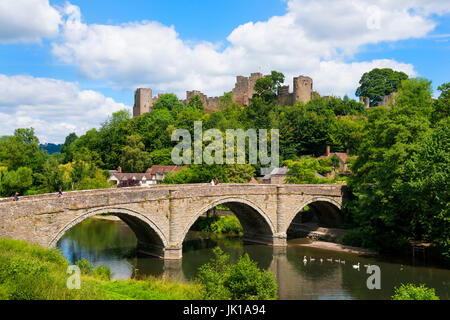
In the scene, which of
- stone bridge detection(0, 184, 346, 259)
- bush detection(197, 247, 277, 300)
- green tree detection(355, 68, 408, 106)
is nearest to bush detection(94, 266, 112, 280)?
stone bridge detection(0, 184, 346, 259)

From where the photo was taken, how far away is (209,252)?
2697cm

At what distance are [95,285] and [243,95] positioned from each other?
212ft

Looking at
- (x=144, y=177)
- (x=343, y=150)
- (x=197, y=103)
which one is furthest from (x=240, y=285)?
(x=197, y=103)

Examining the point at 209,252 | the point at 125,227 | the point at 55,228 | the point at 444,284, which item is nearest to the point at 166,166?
the point at 125,227

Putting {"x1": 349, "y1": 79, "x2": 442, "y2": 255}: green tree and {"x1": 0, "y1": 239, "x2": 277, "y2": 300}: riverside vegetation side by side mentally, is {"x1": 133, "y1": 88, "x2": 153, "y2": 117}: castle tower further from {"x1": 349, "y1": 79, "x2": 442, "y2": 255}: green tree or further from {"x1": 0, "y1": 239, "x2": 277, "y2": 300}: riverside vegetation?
{"x1": 0, "y1": 239, "x2": 277, "y2": 300}: riverside vegetation

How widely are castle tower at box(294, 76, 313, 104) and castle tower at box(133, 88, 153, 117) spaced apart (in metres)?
29.1

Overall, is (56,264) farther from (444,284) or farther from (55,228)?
(444,284)

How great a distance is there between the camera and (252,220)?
29984 mm

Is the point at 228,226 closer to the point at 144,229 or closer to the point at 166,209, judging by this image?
the point at 144,229

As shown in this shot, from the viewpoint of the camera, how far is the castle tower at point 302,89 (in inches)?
2746

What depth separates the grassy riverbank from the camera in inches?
408

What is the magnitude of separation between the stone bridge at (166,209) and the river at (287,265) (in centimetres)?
136

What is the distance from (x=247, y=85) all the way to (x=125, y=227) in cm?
4584

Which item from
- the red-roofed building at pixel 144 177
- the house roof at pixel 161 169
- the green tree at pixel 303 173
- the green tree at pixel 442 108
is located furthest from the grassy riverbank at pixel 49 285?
the house roof at pixel 161 169
